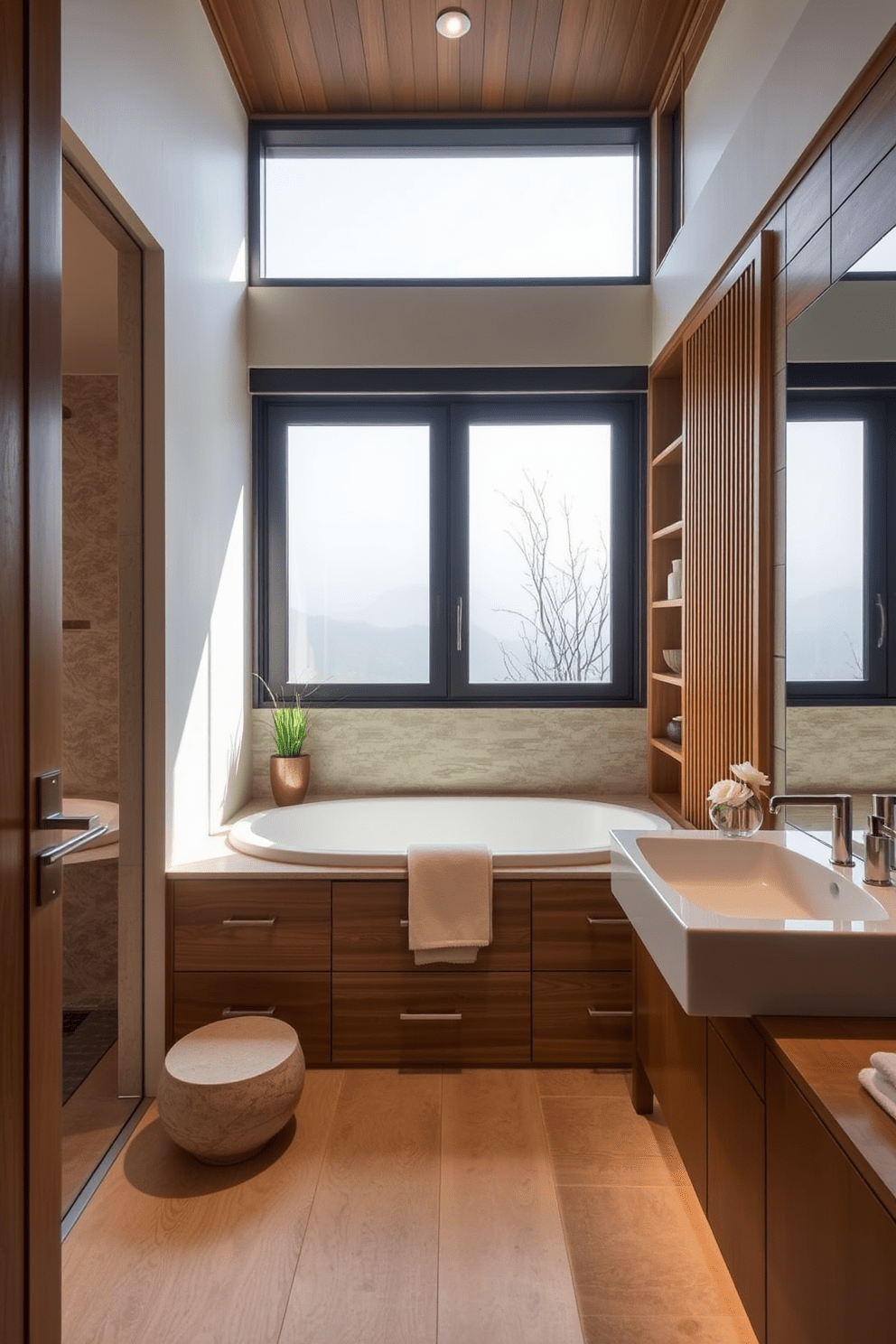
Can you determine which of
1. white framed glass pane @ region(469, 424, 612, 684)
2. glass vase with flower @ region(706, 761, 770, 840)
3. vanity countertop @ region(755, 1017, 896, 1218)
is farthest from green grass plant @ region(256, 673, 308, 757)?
vanity countertop @ region(755, 1017, 896, 1218)

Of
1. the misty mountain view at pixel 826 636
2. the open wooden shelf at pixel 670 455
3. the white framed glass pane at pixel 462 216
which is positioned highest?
the white framed glass pane at pixel 462 216

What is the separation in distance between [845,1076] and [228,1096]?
140cm

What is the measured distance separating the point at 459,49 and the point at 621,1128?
348cm

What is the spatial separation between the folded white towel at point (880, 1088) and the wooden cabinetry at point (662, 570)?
2291mm

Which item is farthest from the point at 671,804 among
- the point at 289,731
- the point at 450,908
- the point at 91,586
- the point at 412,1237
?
the point at 91,586

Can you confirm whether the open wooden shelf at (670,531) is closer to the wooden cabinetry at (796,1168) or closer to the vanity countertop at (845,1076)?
the wooden cabinetry at (796,1168)

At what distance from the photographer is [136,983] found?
240cm

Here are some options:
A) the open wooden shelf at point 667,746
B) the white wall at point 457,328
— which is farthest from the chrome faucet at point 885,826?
the white wall at point 457,328

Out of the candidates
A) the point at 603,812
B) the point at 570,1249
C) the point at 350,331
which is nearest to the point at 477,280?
the point at 350,331

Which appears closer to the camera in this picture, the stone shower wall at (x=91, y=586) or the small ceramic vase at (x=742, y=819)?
the small ceramic vase at (x=742, y=819)

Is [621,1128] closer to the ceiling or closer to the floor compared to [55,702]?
closer to the floor

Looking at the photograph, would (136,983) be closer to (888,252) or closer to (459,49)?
(888,252)

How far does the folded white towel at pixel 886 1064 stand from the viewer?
1003mm

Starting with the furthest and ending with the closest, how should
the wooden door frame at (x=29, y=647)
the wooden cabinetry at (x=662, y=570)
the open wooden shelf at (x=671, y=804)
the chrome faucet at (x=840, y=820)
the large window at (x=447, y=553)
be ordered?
the large window at (x=447, y=553), the wooden cabinetry at (x=662, y=570), the open wooden shelf at (x=671, y=804), the chrome faucet at (x=840, y=820), the wooden door frame at (x=29, y=647)
